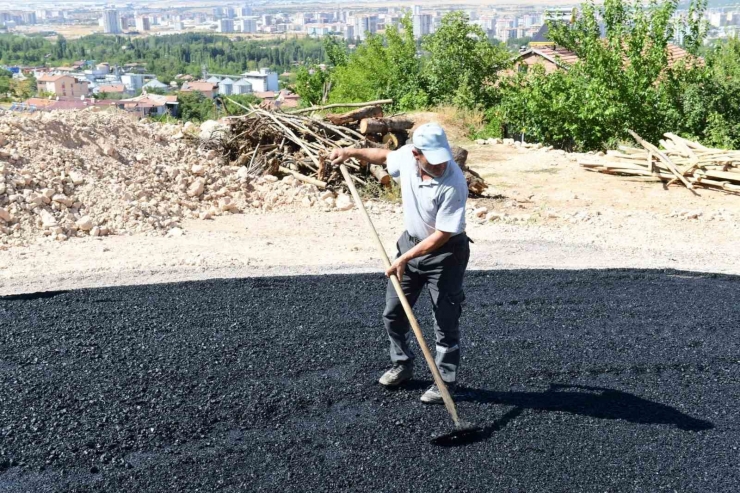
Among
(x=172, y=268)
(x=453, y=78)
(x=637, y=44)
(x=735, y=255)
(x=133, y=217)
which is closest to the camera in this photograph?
(x=172, y=268)

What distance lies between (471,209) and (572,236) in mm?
1413

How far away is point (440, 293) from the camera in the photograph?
13.6 feet

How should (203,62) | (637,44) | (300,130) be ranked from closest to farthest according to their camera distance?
(300,130) < (637,44) < (203,62)

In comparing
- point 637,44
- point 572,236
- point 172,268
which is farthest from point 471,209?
point 637,44

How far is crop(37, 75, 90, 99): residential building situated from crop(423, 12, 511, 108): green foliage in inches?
1745

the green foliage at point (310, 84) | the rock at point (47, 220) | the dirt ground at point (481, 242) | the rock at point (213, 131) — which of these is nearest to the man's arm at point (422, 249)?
the dirt ground at point (481, 242)

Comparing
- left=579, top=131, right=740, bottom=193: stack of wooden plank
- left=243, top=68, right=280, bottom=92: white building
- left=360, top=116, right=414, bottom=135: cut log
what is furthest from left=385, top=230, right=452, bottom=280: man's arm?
left=243, top=68, right=280, bottom=92: white building

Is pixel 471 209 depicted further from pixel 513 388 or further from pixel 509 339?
pixel 513 388

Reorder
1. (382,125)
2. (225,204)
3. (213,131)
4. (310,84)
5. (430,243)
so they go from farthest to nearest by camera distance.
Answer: (310,84)
(213,131)
(382,125)
(225,204)
(430,243)

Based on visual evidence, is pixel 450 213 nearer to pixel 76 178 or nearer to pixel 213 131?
pixel 76 178

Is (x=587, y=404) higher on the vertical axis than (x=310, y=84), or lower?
lower

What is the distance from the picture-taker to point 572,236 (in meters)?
8.84

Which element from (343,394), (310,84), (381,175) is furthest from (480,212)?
(310,84)

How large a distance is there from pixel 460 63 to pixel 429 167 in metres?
17.9
